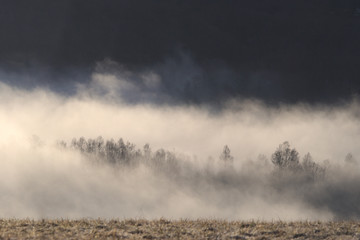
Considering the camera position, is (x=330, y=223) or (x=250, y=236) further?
(x=330, y=223)

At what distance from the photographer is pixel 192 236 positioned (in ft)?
53.7

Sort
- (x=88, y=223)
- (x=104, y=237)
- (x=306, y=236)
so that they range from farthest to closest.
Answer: (x=88, y=223) → (x=306, y=236) → (x=104, y=237)

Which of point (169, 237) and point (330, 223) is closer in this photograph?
point (169, 237)

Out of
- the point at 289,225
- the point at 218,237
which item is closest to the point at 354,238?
the point at 289,225

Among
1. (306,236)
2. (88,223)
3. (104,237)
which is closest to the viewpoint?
(104,237)

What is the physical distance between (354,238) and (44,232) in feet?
40.8

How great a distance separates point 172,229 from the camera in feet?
57.4

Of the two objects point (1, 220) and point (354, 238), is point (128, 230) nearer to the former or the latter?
point (1, 220)

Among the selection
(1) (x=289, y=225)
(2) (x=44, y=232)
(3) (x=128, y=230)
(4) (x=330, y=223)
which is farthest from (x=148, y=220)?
(4) (x=330, y=223)

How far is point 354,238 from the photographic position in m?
16.4

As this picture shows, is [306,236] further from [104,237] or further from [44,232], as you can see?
[44,232]

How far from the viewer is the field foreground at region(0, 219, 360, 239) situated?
1622 cm

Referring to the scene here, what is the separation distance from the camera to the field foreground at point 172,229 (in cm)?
1622

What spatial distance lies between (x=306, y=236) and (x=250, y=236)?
2.33 meters
